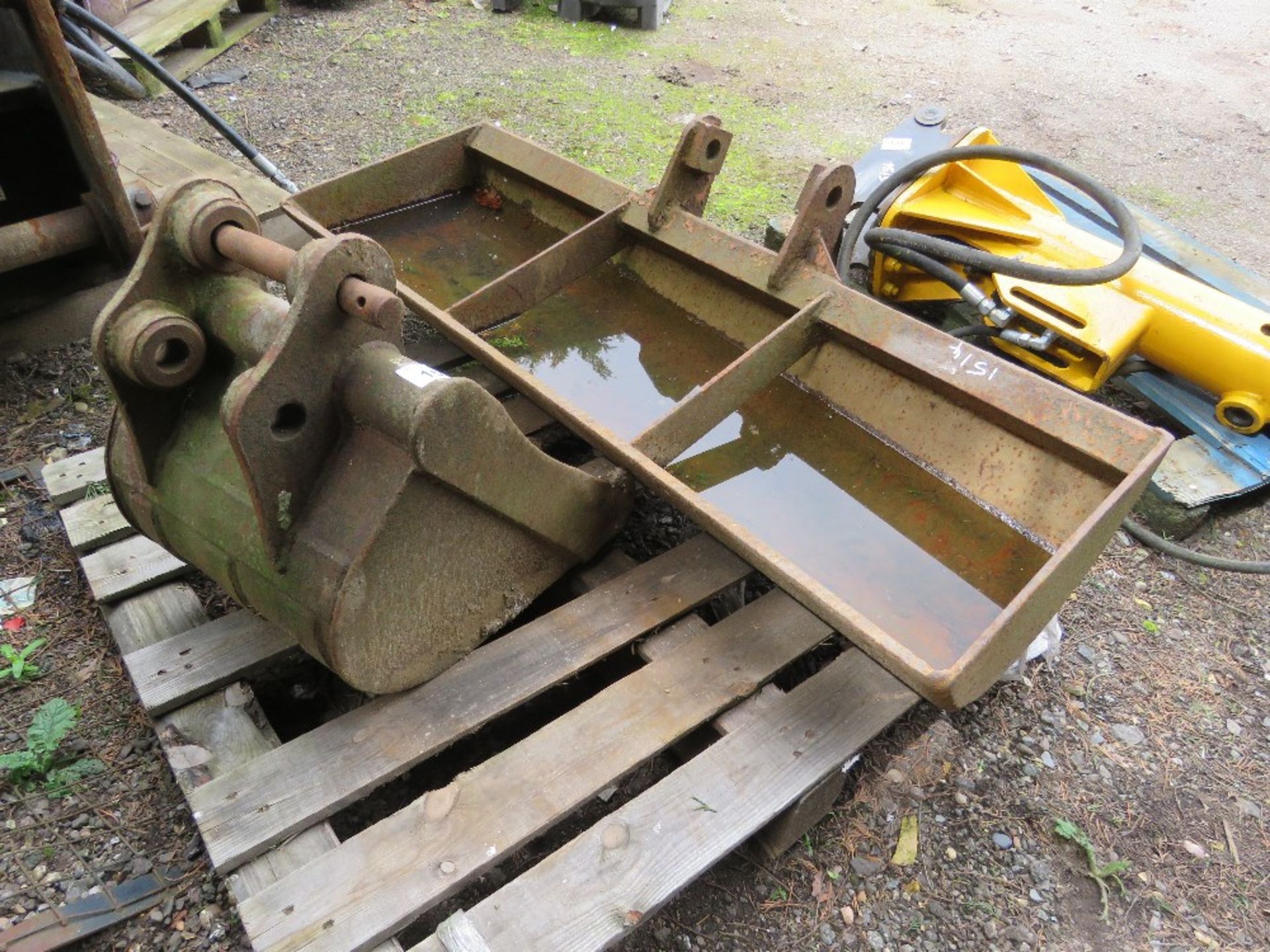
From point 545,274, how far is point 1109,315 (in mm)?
2014

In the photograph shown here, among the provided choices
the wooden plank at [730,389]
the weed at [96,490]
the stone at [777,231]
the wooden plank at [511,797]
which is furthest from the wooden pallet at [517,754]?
the stone at [777,231]

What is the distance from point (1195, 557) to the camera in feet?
10.0

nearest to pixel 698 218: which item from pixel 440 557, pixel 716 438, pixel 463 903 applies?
pixel 716 438

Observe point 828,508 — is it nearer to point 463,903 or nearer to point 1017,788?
point 1017,788

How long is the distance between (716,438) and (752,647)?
78 centimetres

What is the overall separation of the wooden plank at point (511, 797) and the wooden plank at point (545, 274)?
54.6 inches

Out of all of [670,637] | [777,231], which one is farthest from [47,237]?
[777,231]

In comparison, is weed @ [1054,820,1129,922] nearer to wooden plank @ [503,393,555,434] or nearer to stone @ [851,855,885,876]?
stone @ [851,855,885,876]

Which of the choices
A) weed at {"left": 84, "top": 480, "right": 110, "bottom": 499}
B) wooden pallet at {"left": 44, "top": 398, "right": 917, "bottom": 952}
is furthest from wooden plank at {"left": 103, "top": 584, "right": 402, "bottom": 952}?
weed at {"left": 84, "top": 480, "right": 110, "bottom": 499}

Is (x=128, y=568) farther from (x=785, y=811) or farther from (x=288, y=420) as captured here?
(x=785, y=811)

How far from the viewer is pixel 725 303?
3176mm

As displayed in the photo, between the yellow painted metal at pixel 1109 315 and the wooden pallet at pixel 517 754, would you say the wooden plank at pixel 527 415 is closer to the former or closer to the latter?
the wooden pallet at pixel 517 754

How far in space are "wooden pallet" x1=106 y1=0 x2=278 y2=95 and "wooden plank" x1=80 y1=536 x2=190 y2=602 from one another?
4160 mm

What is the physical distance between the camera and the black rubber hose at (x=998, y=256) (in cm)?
291
